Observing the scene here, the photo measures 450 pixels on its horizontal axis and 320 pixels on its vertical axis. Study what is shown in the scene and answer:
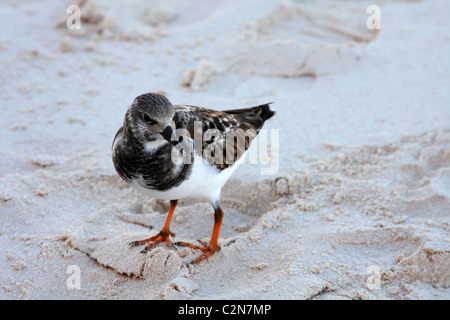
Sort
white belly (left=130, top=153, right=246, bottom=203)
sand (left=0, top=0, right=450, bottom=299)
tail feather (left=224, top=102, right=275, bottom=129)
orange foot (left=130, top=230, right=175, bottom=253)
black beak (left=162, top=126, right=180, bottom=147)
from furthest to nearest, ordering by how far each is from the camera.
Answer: tail feather (left=224, top=102, right=275, bottom=129)
orange foot (left=130, top=230, right=175, bottom=253)
sand (left=0, top=0, right=450, bottom=299)
white belly (left=130, top=153, right=246, bottom=203)
black beak (left=162, top=126, right=180, bottom=147)

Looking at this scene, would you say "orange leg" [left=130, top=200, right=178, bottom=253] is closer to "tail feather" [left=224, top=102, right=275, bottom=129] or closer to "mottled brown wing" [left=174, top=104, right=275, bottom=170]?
"mottled brown wing" [left=174, top=104, right=275, bottom=170]

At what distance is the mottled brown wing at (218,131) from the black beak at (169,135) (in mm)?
314

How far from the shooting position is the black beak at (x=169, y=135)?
10.00 ft

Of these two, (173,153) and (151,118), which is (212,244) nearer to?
(173,153)

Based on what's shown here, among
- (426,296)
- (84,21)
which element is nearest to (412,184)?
(426,296)

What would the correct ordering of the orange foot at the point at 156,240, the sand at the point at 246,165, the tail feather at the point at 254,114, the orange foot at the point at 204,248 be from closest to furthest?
the sand at the point at 246,165 < the orange foot at the point at 204,248 < the orange foot at the point at 156,240 < the tail feather at the point at 254,114

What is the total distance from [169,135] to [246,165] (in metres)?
1.56

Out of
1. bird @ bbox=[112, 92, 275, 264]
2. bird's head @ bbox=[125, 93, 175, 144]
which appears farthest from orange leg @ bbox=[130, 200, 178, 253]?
bird's head @ bbox=[125, 93, 175, 144]

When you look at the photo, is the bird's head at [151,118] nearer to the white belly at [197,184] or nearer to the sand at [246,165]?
the white belly at [197,184]

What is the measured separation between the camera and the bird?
10.3 feet

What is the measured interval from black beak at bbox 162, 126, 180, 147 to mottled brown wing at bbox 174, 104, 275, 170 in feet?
1.03

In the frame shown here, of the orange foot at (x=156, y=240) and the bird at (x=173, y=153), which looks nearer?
the bird at (x=173, y=153)

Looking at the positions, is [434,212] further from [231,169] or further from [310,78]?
[310,78]

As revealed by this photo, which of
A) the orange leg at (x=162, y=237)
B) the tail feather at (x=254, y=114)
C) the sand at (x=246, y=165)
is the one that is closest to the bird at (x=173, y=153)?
the orange leg at (x=162, y=237)
